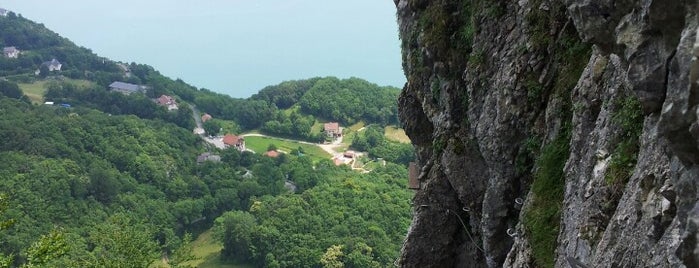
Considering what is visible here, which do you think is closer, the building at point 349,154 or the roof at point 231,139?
the building at point 349,154

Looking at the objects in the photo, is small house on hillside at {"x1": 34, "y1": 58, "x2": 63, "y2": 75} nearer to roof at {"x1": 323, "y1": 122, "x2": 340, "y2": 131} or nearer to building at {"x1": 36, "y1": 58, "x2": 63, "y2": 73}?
building at {"x1": 36, "y1": 58, "x2": 63, "y2": 73}

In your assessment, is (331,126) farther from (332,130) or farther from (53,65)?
(53,65)

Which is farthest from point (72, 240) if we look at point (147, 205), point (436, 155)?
point (436, 155)

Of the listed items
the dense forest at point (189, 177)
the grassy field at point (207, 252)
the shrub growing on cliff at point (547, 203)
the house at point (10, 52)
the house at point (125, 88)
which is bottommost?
the grassy field at point (207, 252)

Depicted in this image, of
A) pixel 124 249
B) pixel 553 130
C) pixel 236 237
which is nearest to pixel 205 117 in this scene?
pixel 236 237

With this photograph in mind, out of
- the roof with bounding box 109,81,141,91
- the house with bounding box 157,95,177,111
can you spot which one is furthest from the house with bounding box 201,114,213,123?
the roof with bounding box 109,81,141,91

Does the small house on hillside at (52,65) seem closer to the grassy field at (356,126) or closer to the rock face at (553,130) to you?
the grassy field at (356,126)

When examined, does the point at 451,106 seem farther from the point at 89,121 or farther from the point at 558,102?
the point at 89,121

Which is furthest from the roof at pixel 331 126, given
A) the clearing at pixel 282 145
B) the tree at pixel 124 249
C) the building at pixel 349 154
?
the tree at pixel 124 249
